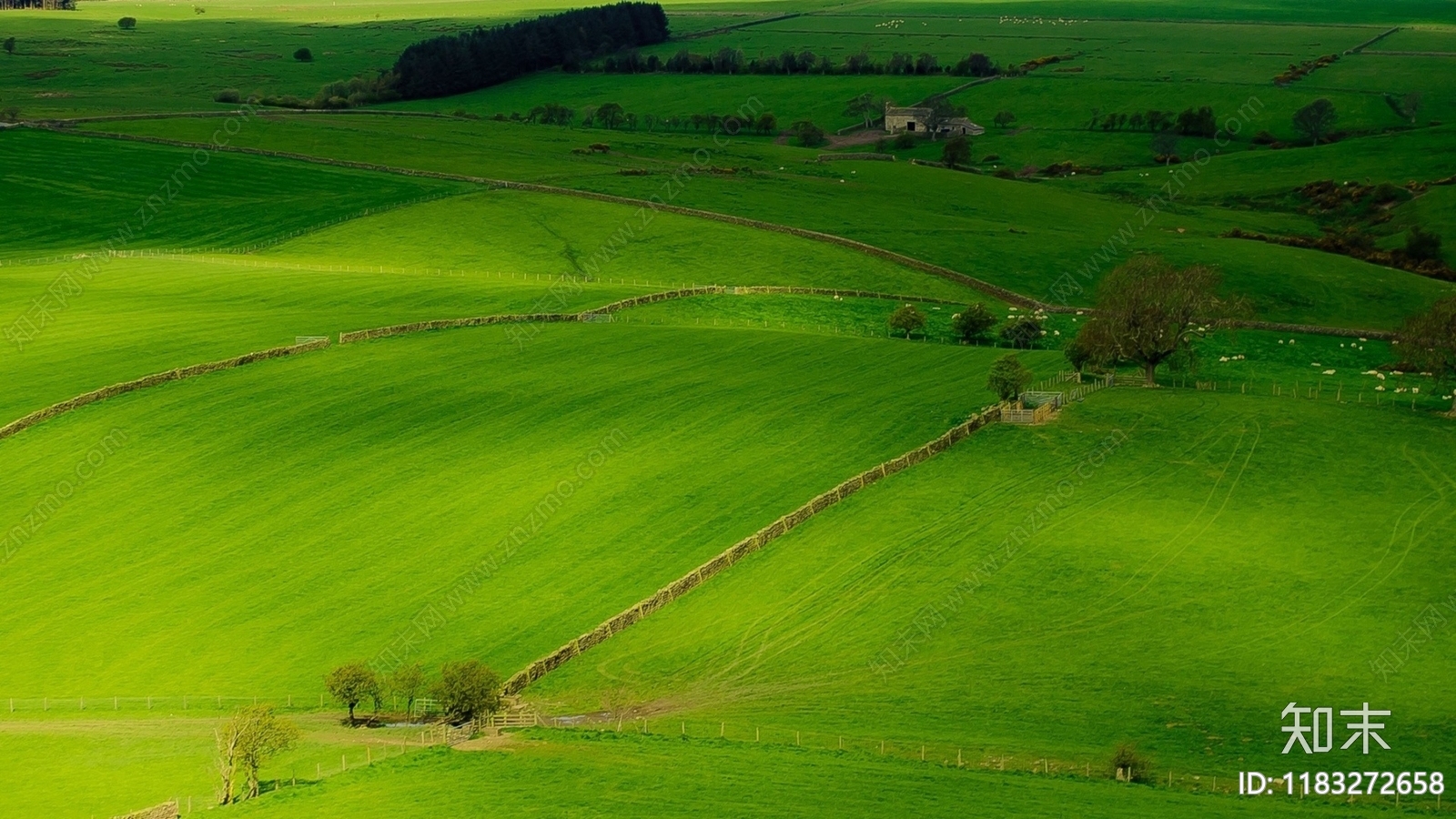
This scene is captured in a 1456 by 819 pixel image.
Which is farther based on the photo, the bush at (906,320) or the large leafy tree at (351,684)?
the bush at (906,320)

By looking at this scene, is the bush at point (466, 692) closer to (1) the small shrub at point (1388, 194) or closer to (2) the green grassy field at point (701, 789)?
(2) the green grassy field at point (701, 789)

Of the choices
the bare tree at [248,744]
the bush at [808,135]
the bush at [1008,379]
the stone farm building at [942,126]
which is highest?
the stone farm building at [942,126]

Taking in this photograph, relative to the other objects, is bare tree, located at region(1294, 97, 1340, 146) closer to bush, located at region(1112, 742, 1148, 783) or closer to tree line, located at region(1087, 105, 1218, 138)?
tree line, located at region(1087, 105, 1218, 138)

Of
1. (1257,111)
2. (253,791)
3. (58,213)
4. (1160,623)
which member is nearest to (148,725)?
(253,791)

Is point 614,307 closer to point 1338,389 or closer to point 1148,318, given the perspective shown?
point 1148,318

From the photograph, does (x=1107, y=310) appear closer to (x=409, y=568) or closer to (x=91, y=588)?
(x=409, y=568)

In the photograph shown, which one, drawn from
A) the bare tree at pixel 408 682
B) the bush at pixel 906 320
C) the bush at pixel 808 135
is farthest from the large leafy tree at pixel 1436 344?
the bush at pixel 808 135

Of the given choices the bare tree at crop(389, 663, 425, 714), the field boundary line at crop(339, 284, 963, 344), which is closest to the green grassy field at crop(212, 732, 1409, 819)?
the bare tree at crop(389, 663, 425, 714)

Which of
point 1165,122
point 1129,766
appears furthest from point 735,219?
point 1129,766
